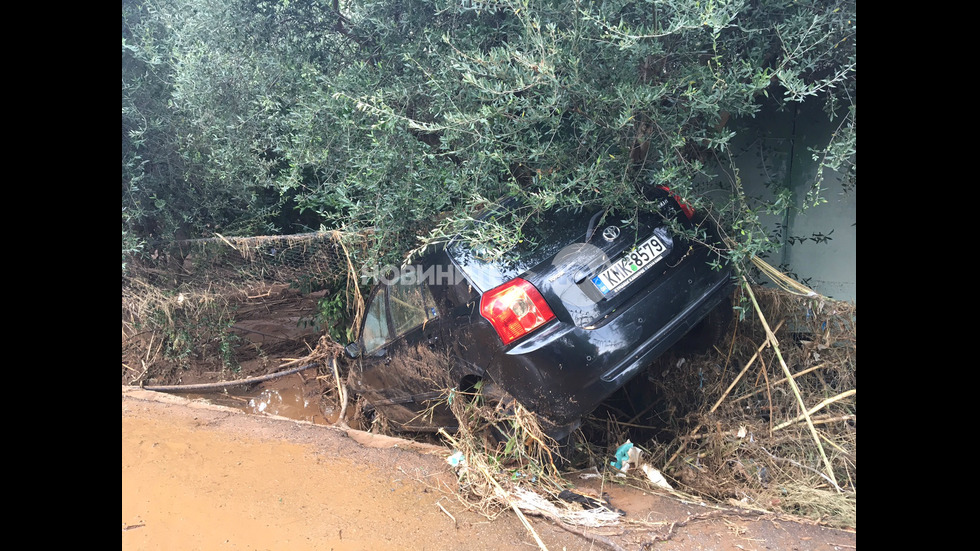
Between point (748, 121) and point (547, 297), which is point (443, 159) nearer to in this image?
point (547, 297)

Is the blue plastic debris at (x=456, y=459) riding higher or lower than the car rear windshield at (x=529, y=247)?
lower

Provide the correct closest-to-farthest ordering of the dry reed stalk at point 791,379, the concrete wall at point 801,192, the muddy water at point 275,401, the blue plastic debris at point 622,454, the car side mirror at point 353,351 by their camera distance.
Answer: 1. the dry reed stalk at point 791,379
2. the blue plastic debris at point 622,454
3. the concrete wall at point 801,192
4. the car side mirror at point 353,351
5. the muddy water at point 275,401

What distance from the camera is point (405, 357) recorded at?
4301mm

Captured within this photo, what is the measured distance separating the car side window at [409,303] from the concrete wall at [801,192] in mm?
2746

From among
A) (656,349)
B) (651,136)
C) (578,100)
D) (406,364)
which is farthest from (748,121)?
(406,364)

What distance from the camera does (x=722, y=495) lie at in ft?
11.6

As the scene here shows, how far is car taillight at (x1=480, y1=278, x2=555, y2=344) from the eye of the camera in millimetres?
3322

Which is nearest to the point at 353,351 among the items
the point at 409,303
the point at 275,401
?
the point at 409,303

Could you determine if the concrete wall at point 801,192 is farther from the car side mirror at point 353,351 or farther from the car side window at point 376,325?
the car side mirror at point 353,351

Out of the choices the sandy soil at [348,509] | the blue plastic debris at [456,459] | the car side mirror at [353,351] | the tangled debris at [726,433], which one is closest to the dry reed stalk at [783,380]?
the tangled debris at [726,433]

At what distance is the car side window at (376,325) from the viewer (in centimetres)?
459

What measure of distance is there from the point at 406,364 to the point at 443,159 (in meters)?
1.48

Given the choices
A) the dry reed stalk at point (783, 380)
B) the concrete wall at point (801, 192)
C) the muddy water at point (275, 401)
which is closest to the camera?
the dry reed stalk at point (783, 380)
